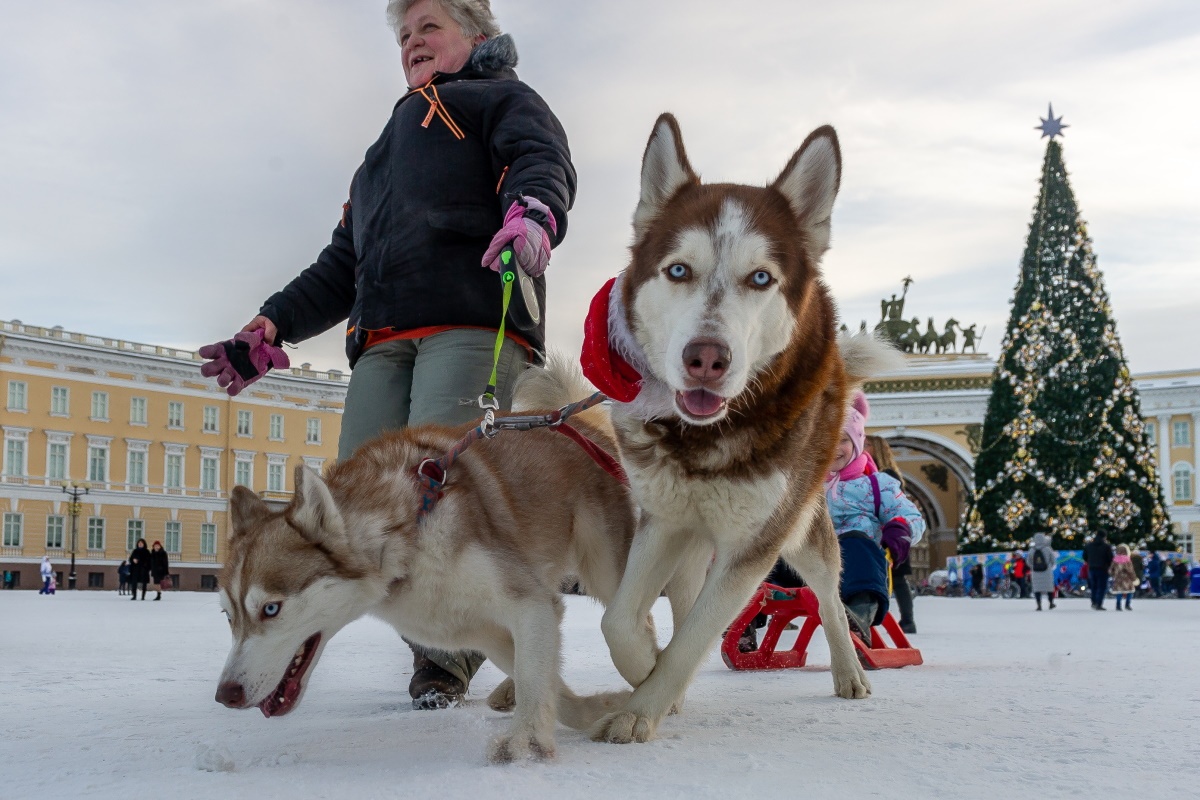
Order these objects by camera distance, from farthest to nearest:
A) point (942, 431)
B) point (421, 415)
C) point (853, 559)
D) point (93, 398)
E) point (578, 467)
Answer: point (93, 398) < point (942, 431) < point (853, 559) < point (421, 415) < point (578, 467)

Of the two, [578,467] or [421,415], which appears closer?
[578,467]

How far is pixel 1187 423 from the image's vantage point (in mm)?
59594

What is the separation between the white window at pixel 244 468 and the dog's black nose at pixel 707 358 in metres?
62.3

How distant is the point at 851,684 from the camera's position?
15.0 feet

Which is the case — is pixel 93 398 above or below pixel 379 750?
above

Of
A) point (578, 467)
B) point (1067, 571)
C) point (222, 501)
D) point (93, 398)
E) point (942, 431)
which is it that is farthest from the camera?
point (222, 501)

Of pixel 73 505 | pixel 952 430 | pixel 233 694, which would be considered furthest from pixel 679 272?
pixel 73 505

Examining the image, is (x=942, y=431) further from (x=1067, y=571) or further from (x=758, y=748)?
(x=758, y=748)

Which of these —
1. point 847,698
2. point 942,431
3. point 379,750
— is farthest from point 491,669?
point 942,431

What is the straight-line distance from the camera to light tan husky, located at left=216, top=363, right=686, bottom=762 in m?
3.03

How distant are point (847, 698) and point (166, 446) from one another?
2381 inches

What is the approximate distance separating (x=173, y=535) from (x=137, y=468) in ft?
13.3

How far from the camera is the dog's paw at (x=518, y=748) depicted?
2.96m

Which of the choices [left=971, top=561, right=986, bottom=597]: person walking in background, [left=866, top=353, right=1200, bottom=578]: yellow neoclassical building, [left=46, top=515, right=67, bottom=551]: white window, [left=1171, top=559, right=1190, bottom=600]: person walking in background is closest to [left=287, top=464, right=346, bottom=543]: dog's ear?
[left=971, top=561, right=986, bottom=597]: person walking in background
